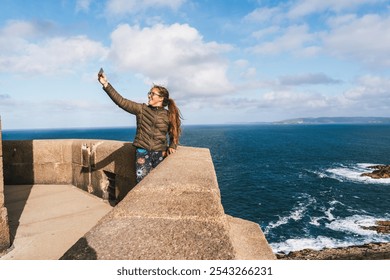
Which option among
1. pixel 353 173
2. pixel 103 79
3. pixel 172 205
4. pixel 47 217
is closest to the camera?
pixel 172 205

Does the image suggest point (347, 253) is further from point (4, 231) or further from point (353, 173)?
point (353, 173)

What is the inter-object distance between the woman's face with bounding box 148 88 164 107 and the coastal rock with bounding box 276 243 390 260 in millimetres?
16252

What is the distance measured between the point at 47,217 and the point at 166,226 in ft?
11.2

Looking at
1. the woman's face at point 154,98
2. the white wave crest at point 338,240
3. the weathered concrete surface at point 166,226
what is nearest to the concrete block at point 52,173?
the woman's face at point 154,98

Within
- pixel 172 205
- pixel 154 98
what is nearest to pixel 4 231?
pixel 172 205

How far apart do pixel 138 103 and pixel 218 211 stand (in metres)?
2.62

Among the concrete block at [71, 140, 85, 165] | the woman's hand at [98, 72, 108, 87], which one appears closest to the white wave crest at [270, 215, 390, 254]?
the concrete block at [71, 140, 85, 165]

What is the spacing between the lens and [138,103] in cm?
414

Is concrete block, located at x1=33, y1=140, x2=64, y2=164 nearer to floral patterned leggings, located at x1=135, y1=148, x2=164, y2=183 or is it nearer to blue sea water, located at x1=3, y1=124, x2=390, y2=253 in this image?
floral patterned leggings, located at x1=135, y1=148, x2=164, y2=183

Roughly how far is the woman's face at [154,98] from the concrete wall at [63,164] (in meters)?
1.49

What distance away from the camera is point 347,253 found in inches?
719

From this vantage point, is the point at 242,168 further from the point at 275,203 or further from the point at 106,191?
the point at 106,191

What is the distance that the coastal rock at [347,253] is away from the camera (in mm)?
17516
